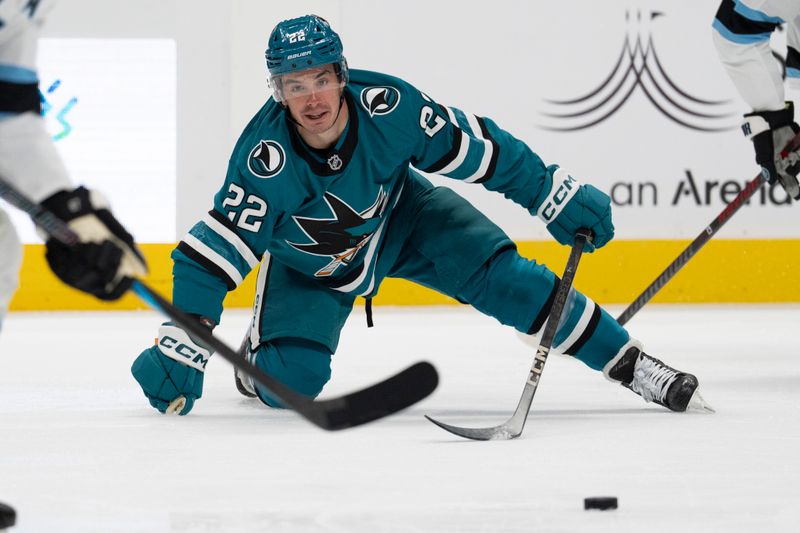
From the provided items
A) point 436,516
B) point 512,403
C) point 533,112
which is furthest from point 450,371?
point 533,112

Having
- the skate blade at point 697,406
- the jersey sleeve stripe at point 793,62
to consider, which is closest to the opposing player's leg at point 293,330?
the skate blade at point 697,406

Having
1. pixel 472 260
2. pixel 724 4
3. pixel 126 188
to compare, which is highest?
pixel 724 4

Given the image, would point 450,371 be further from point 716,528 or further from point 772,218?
point 772,218

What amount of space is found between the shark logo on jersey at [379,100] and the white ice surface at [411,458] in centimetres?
67

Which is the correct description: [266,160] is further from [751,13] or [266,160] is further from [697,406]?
[751,13]

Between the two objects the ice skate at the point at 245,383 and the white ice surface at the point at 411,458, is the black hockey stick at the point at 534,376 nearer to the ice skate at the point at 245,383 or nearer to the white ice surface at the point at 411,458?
the white ice surface at the point at 411,458

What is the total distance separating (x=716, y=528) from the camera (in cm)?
159

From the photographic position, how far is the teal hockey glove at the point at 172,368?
2559 mm

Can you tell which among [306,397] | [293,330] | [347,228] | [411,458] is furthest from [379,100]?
[306,397]

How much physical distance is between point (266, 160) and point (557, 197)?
674mm

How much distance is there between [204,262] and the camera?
8.32 feet

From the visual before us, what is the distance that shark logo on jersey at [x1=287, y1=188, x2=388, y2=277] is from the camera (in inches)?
106

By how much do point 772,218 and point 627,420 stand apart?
3510 millimetres

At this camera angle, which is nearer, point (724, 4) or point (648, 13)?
point (724, 4)
